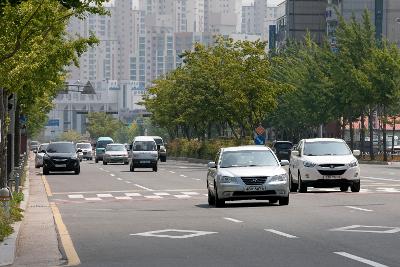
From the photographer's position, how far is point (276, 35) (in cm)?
19925

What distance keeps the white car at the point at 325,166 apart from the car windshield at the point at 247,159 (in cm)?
604

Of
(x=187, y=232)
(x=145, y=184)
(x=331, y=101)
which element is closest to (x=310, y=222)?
(x=187, y=232)

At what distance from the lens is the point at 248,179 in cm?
2948

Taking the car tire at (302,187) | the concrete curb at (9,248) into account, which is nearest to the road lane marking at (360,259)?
the concrete curb at (9,248)

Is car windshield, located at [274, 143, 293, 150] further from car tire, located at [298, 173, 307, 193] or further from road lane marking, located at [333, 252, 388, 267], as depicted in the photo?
road lane marking, located at [333, 252, 388, 267]

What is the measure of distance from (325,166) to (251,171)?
7.46 metres

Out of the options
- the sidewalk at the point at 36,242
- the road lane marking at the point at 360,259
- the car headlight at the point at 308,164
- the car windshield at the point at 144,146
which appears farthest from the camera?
the car windshield at the point at 144,146

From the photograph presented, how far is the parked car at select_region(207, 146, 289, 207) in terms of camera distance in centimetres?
2945

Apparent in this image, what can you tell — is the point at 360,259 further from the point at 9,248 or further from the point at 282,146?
the point at 282,146

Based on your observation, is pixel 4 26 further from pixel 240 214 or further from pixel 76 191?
pixel 76 191

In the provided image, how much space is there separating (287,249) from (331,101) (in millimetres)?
83540

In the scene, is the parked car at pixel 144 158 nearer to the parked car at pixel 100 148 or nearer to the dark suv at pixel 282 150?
the dark suv at pixel 282 150

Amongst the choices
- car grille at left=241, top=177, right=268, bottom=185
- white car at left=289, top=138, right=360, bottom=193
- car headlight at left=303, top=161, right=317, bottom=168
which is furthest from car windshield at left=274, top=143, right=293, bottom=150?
car grille at left=241, top=177, right=268, bottom=185

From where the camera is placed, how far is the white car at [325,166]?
36.7 m
